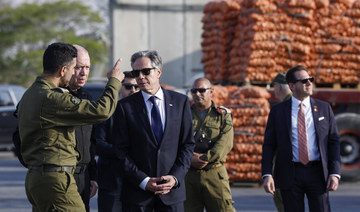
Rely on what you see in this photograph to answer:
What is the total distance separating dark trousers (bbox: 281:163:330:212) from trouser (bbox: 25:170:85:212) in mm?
2196

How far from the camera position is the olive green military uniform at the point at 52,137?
4.85 m

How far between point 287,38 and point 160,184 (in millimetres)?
7736

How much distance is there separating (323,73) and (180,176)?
25.8ft

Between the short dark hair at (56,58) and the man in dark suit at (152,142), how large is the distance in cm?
66

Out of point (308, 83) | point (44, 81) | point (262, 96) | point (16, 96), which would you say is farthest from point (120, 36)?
point (44, 81)

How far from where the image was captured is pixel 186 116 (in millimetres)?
5512

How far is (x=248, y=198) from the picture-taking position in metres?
11.2

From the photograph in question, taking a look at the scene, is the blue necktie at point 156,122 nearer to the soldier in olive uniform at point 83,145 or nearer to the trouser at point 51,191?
the soldier in olive uniform at point 83,145

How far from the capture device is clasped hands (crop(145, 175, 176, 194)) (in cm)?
519

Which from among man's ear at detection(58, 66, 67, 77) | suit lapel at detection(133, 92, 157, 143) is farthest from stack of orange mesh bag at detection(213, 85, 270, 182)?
A: man's ear at detection(58, 66, 67, 77)

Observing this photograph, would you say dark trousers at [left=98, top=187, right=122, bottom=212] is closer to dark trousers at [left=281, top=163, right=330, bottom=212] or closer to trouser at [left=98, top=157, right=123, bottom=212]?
trouser at [left=98, top=157, right=123, bottom=212]

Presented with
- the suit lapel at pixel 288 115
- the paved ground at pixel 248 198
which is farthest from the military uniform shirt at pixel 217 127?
the paved ground at pixel 248 198

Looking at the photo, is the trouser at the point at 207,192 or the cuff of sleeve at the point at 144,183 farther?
the trouser at the point at 207,192

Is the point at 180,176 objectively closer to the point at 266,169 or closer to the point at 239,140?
the point at 266,169
